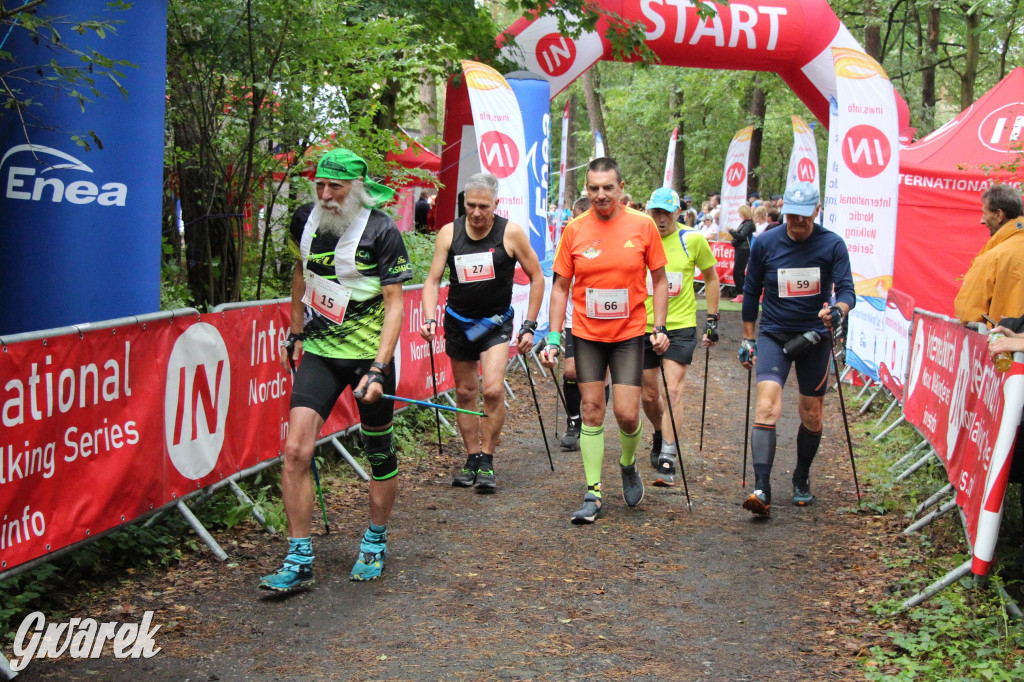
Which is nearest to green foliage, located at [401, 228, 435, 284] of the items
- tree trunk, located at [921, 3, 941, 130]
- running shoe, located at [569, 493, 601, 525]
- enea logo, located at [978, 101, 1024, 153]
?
running shoe, located at [569, 493, 601, 525]

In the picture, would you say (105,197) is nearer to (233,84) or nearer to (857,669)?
(233,84)

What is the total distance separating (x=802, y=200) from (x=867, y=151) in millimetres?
4624

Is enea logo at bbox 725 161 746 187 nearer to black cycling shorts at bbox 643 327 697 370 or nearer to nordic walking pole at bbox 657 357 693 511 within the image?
black cycling shorts at bbox 643 327 697 370

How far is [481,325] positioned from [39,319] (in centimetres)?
287

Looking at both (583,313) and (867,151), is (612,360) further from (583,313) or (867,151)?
(867,151)

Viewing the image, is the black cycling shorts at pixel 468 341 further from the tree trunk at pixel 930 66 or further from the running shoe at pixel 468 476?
the tree trunk at pixel 930 66

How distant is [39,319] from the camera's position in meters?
5.60

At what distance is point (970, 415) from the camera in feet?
18.5

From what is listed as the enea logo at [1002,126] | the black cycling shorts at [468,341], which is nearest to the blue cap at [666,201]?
the black cycling shorts at [468,341]

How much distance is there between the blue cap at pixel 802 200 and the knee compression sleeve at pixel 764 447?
1.43 m

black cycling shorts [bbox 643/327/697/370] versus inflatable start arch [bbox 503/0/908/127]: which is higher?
inflatable start arch [bbox 503/0/908/127]

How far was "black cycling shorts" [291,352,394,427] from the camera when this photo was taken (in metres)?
5.04

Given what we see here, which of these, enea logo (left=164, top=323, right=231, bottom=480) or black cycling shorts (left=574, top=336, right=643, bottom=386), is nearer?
enea logo (left=164, top=323, right=231, bottom=480)

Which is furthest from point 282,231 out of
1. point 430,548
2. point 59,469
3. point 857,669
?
point 857,669
